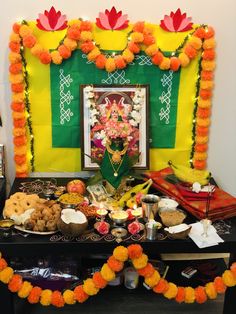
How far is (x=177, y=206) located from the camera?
7.04 ft

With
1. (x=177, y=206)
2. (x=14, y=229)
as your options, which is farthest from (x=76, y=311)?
(x=177, y=206)

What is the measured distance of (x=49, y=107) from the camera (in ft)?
7.67

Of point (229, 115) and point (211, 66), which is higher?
point (211, 66)

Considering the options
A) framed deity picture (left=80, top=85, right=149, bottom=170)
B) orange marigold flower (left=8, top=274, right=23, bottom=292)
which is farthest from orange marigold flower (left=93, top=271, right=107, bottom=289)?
framed deity picture (left=80, top=85, right=149, bottom=170)

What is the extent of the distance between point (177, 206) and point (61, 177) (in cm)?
78

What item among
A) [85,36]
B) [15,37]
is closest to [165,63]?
[85,36]

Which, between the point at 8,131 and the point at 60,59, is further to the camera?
the point at 8,131

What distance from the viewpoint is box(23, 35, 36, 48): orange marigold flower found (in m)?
2.14

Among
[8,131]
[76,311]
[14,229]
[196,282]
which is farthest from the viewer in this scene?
[8,131]

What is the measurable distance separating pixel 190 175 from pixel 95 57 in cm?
87

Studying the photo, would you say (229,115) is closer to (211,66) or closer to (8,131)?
(211,66)

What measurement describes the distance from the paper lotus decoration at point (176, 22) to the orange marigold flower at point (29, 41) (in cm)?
72

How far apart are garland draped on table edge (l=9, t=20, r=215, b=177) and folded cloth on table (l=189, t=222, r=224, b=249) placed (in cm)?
70

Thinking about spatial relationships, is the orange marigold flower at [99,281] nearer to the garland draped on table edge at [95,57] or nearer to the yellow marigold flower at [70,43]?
the garland draped on table edge at [95,57]
